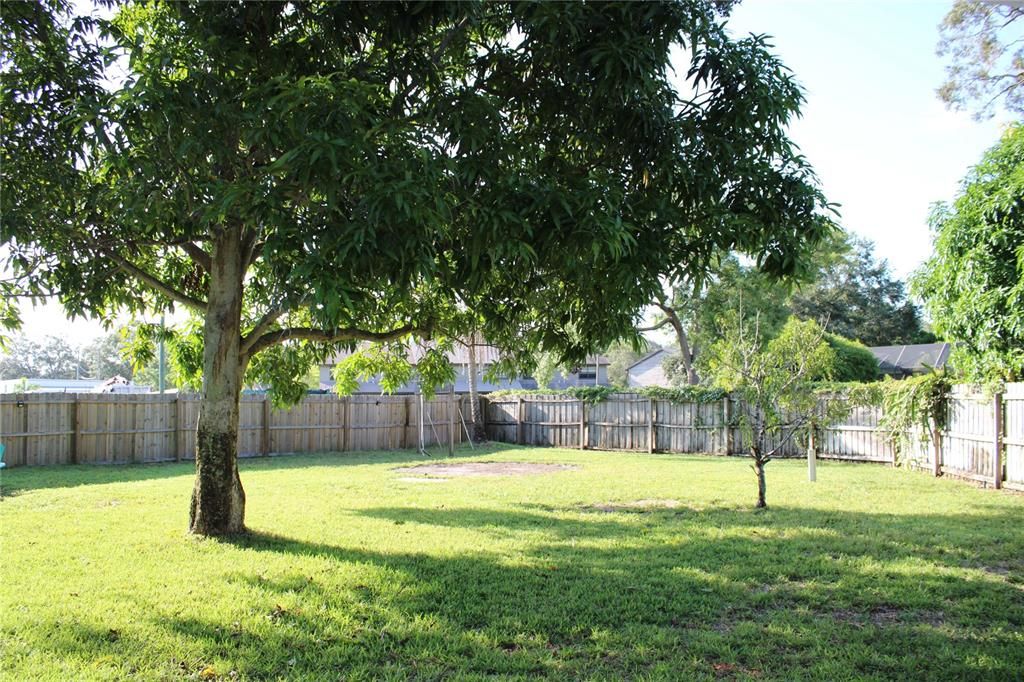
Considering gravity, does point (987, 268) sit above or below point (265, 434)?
above

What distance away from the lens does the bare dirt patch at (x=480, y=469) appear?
15320 millimetres

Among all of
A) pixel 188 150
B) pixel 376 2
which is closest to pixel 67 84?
pixel 188 150

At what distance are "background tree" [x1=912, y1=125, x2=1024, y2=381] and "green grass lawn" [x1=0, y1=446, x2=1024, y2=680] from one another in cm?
306

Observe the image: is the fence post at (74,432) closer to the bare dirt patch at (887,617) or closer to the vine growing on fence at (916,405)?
the bare dirt patch at (887,617)

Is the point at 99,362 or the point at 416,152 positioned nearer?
the point at 416,152

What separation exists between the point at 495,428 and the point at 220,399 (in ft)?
57.3

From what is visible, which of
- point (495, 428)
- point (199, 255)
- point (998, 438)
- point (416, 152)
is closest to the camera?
point (416, 152)

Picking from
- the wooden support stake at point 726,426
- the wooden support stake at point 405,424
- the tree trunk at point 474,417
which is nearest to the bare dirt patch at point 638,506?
the wooden support stake at point 726,426

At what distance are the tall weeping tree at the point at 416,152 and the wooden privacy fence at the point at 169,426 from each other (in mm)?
8717

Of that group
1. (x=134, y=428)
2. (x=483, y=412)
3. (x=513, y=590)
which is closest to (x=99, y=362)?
(x=483, y=412)

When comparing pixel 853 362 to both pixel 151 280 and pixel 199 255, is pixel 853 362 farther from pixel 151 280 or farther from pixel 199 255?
pixel 151 280

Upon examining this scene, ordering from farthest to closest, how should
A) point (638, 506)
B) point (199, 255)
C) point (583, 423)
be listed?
point (583, 423) < point (638, 506) < point (199, 255)

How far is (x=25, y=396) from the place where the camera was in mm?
15023

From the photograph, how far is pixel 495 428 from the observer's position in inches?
974
